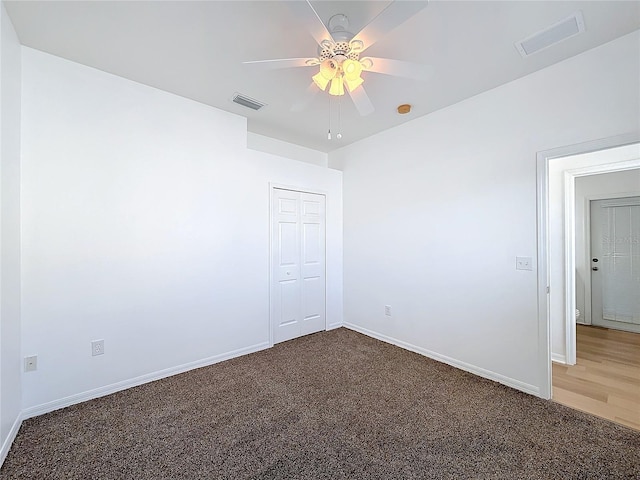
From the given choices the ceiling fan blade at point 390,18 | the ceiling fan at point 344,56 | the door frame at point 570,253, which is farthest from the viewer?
the door frame at point 570,253

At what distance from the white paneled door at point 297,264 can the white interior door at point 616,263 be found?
4155 millimetres

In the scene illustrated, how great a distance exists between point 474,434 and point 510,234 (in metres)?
1.66

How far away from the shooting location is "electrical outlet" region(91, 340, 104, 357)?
7.58 ft

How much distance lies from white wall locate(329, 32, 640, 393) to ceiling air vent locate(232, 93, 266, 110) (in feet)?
5.25

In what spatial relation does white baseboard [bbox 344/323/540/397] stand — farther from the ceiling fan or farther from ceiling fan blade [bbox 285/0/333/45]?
ceiling fan blade [bbox 285/0/333/45]

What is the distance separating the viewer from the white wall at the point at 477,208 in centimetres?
212

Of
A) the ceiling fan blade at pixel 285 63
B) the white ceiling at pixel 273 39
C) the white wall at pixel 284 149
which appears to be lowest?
the ceiling fan blade at pixel 285 63

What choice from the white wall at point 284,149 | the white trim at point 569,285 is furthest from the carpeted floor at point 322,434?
the white wall at point 284,149

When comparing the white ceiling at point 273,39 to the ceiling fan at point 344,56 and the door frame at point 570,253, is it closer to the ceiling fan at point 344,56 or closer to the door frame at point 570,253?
the ceiling fan at point 344,56

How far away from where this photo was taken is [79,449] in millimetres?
1740

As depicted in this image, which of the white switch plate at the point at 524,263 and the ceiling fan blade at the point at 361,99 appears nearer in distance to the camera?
the ceiling fan blade at the point at 361,99

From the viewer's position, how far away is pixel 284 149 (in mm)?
4098

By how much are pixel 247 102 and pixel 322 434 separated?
3.05 m

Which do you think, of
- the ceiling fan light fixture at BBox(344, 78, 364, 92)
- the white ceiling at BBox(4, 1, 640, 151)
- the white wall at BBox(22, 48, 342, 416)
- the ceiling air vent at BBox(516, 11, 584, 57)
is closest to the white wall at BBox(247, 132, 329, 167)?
the white wall at BBox(22, 48, 342, 416)
